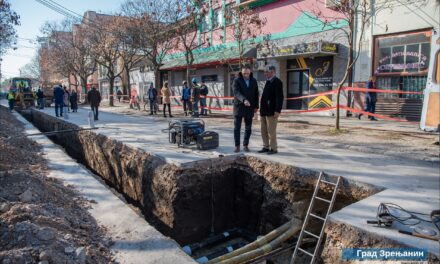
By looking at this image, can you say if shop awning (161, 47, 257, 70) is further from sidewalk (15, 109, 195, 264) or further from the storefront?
sidewalk (15, 109, 195, 264)

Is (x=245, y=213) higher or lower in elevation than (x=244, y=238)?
higher

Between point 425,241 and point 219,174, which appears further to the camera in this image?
point 219,174

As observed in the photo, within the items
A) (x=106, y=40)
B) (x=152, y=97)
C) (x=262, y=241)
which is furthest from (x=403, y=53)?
(x=106, y=40)

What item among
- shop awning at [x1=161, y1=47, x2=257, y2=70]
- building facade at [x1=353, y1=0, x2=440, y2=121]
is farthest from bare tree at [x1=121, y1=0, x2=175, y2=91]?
building facade at [x1=353, y1=0, x2=440, y2=121]

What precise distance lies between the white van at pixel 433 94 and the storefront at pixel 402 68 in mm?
5126

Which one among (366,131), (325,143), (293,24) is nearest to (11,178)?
(325,143)

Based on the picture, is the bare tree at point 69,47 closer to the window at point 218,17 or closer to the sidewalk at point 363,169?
the window at point 218,17

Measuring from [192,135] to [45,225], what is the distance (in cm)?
466

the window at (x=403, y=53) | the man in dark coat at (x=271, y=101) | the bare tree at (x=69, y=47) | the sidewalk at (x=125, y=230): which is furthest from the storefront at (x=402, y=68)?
the bare tree at (x=69, y=47)

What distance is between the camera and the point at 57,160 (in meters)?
7.59

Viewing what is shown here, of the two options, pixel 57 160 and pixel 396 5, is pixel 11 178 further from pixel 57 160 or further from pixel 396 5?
pixel 396 5

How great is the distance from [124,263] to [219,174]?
3520 mm

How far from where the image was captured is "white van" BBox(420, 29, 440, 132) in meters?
7.44

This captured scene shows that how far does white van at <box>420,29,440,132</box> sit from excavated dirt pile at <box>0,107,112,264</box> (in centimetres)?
733
